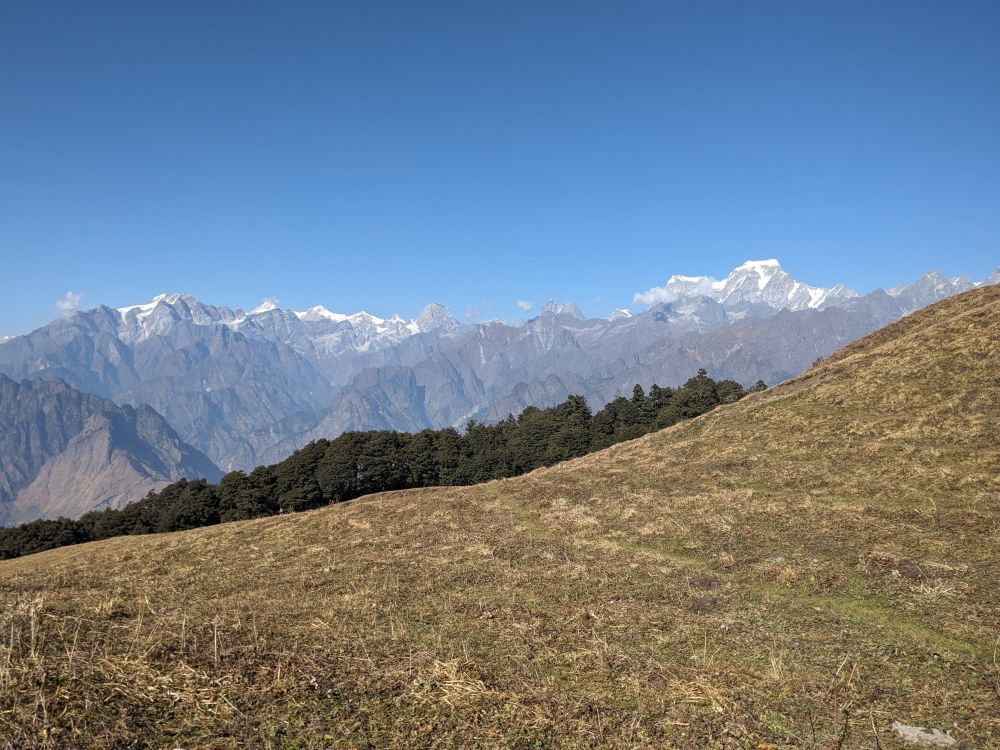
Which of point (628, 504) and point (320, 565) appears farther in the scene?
point (628, 504)

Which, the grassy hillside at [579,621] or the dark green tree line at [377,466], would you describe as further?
the dark green tree line at [377,466]

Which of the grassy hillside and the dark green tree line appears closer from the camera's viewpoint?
the grassy hillside

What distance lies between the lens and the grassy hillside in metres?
9.02

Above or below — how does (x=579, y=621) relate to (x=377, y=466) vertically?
below

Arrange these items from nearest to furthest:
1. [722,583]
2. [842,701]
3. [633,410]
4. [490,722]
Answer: [490,722]
[842,701]
[722,583]
[633,410]

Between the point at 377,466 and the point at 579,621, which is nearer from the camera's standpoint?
the point at 579,621

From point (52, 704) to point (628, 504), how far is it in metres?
26.0

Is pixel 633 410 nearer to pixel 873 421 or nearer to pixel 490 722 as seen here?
pixel 873 421

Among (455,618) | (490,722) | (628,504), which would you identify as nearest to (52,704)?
(490,722)

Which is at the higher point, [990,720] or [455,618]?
[455,618]

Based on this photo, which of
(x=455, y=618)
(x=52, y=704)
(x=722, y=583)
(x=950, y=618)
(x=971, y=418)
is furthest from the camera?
(x=971, y=418)

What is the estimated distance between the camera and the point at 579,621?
14.6 meters

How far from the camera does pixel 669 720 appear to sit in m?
9.45

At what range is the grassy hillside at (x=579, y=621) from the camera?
902 cm
